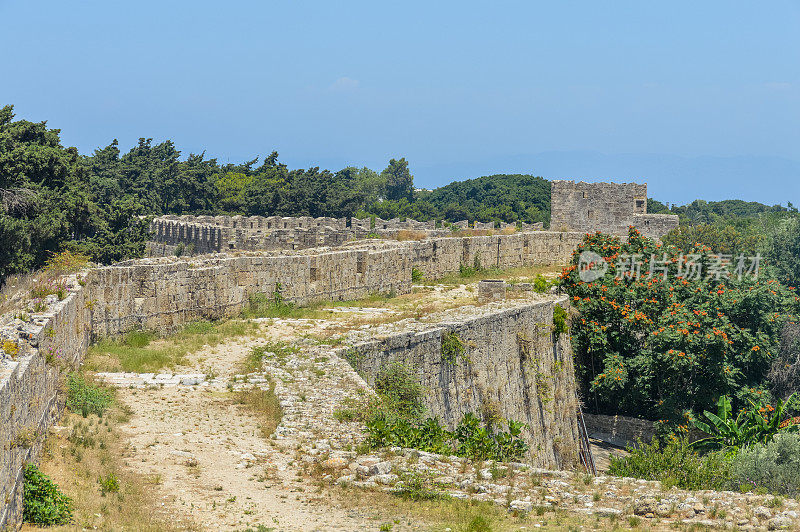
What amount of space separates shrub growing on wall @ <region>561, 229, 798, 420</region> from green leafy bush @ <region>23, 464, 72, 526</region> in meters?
14.7

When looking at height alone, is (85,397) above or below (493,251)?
below

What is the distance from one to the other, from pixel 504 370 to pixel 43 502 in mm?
10542

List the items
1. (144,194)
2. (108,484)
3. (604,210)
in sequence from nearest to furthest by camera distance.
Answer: (108,484), (604,210), (144,194)

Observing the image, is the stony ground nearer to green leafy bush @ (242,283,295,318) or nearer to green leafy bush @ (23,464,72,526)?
green leafy bush @ (23,464,72,526)

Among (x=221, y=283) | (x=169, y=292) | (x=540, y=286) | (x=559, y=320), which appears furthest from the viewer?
(x=540, y=286)

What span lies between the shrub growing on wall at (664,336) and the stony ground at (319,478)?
1020 cm

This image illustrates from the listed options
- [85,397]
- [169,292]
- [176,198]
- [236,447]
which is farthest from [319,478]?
[176,198]

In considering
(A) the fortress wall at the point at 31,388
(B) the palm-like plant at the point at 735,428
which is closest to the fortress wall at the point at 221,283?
(A) the fortress wall at the point at 31,388

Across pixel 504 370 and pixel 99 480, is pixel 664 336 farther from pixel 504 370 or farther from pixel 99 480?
pixel 99 480

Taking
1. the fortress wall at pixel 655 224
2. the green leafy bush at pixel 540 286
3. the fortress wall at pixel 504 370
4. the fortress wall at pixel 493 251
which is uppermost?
the fortress wall at pixel 655 224

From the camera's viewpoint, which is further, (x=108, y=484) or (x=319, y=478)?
(x=319, y=478)

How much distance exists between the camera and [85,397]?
11258 mm

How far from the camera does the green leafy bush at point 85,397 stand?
11.0 meters

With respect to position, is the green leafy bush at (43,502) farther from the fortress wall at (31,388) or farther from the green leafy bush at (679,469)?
the green leafy bush at (679,469)
